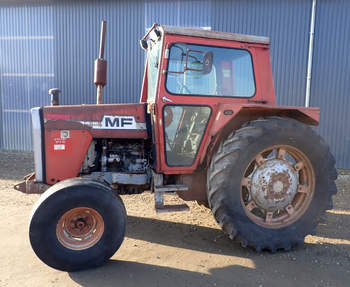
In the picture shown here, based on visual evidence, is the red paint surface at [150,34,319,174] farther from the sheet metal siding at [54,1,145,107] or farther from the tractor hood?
the sheet metal siding at [54,1,145,107]

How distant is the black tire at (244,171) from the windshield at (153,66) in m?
1.13

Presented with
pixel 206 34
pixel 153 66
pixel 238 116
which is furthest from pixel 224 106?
pixel 153 66

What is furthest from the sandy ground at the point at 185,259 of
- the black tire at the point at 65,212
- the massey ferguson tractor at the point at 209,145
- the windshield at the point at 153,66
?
the windshield at the point at 153,66

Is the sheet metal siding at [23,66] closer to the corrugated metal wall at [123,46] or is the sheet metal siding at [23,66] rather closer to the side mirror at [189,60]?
the corrugated metal wall at [123,46]

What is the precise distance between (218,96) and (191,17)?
493 cm

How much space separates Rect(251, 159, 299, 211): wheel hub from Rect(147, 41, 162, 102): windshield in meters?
1.50

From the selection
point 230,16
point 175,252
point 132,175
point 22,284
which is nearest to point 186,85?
point 132,175

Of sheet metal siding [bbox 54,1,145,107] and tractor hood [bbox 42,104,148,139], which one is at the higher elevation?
sheet metal siding [bbox 54,1,145,107]

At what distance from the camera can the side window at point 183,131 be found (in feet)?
9.98

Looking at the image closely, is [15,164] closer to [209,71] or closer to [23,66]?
[23,66]

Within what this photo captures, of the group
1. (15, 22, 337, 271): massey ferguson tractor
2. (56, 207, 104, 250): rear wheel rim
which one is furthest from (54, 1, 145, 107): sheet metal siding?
(56, 207, 104, 250): rear wheel rim

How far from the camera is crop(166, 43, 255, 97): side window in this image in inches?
118

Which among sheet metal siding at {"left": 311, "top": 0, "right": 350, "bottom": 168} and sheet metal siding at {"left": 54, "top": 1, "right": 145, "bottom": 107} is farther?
sheet metal siding at {"left": 54, "top": 1, "right": 145, "bottom": 107}

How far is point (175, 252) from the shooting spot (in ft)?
9.84
